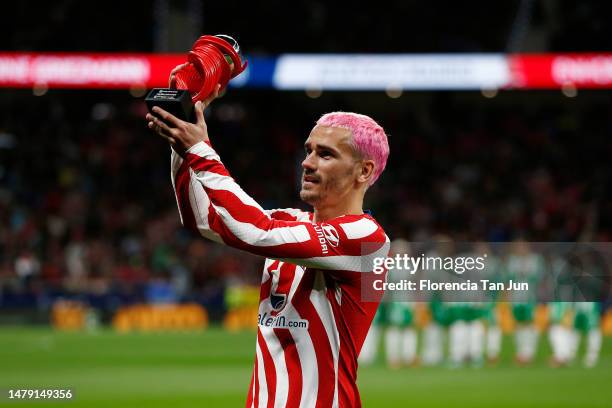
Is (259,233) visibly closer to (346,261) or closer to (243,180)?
(346,261)

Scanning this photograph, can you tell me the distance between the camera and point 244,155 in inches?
1177

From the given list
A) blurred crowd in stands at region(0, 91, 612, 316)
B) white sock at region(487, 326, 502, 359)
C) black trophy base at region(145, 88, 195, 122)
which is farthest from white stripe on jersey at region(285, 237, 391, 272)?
blurred crowd in stands at region(0, 91, 612, 316)

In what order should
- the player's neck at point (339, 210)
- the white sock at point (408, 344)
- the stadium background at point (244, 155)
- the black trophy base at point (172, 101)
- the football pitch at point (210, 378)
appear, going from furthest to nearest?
the stadium background at point (244, 155), the white sock at point (408, 344), the football pitch at point (210, 378), the player's neck at point (339, 210), the black trophy base at point (172, 101)

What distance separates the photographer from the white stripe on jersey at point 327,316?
382 centimetres

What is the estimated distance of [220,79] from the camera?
12.1 ft

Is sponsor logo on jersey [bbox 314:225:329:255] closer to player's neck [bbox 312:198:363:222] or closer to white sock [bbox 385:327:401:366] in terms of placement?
player's neck [bbox 312:198:363:222]

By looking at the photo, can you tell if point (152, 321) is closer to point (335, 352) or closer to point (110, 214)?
point (110, 214)

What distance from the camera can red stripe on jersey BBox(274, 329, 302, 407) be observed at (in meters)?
3.75

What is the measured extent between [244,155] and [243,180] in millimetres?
1036

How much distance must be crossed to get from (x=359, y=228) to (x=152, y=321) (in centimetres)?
2177

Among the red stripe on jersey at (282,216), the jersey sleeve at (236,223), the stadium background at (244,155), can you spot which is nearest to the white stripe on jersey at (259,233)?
the jersey sleeve at (236,223)

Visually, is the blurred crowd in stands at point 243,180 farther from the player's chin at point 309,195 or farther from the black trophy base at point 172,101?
the black trophy base at point 172,101

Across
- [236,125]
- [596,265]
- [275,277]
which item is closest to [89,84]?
[236,125]

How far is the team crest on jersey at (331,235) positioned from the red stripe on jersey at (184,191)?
1.53 ft
